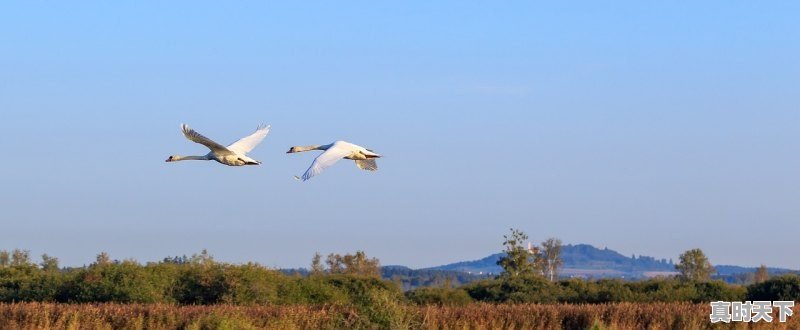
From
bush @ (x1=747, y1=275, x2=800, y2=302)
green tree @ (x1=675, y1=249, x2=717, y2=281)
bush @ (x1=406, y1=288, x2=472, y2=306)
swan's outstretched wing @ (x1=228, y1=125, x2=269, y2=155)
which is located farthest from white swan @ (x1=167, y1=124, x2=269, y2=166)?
green tree @ (x1=675, y1=249, x2=717, y2=281)

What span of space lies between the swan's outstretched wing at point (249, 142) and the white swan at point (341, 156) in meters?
1.50

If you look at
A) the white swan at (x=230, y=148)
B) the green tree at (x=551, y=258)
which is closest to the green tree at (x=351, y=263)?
the green tree at (x=551, y=258)

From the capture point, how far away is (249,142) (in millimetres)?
23406

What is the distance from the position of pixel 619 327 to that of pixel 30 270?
19.1 meters

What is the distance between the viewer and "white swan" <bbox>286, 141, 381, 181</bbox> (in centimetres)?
1831

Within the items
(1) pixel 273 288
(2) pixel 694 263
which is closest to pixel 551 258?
(2) pixel 694 263

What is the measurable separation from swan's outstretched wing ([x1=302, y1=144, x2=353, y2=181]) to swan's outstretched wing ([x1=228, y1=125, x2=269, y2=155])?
9.95ft

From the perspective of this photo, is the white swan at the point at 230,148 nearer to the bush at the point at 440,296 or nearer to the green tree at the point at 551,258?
the bush at the point at 440,296

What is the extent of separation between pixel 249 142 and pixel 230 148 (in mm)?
897

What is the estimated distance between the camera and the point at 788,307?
23969 mm

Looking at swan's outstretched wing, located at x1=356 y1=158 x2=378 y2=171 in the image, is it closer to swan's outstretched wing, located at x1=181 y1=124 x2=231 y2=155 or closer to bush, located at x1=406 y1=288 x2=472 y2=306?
swan's outstretched wing, located at x1=181 y1=124 x2=231 y2=155

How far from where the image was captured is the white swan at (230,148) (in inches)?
782

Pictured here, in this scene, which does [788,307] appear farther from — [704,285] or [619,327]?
[704,285]

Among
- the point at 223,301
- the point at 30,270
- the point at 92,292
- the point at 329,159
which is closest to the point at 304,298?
the point at 223,301
